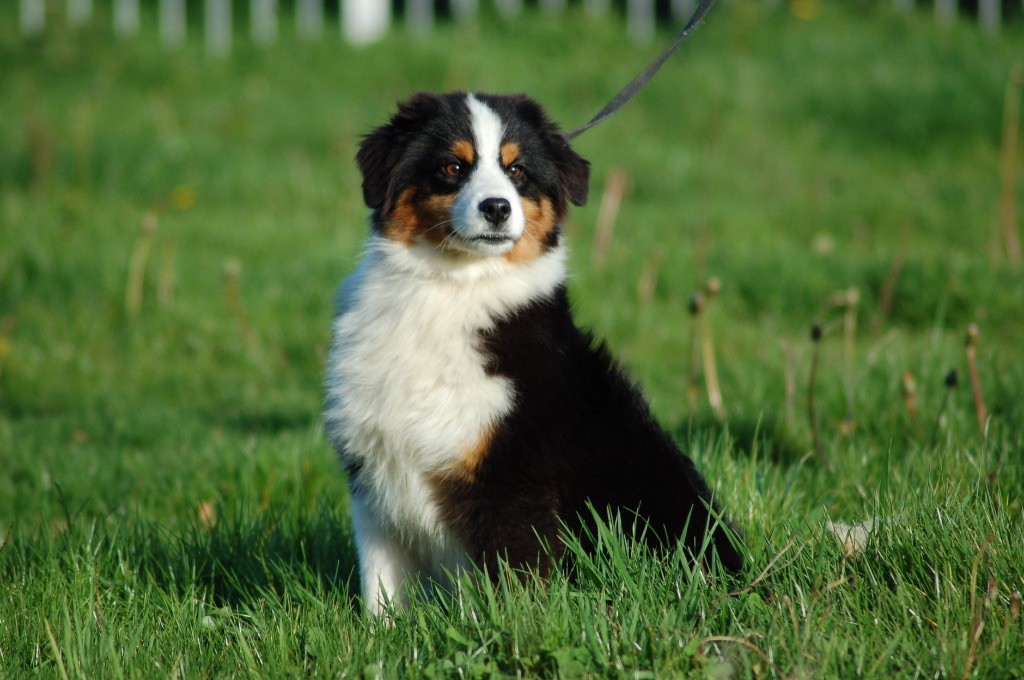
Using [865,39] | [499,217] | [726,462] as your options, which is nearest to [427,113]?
[499,217]

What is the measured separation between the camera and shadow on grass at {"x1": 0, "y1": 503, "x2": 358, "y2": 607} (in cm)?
313

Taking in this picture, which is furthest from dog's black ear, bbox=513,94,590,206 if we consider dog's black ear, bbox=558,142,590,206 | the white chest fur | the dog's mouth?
the dog's mouth

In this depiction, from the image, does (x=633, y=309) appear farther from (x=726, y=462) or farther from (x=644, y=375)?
(x=726, y=462)

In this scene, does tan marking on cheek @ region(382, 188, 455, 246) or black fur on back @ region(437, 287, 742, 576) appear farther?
tan marking on cheek @ region(382, 188, 455, 246)

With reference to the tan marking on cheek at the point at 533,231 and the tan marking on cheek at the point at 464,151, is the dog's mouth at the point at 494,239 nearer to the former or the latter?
the tan marking on cheek at the point at 533,231

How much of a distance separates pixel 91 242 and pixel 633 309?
3.40 metres

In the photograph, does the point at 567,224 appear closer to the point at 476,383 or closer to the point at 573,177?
the point at 573,177

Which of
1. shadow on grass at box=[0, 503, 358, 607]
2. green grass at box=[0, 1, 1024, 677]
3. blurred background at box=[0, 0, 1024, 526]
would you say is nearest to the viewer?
green grass at box=[0, 1, 1024, 677]

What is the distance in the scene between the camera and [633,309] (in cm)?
625

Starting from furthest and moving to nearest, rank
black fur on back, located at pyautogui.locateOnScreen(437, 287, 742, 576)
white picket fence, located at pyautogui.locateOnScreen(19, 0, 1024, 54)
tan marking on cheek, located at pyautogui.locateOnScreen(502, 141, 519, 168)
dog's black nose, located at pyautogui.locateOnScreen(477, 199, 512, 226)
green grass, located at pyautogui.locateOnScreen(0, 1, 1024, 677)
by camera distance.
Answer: white picket fence, located at pyautogui.locateOnScreen(19, 0, 1024, 54) < tan marking on cheek, located at pyautogui.locateOnScreen(502, 141, 519, 168) < dog's black nose, located at pyautogui.locateOnScreen(477, 199, 512, 226) < black fur on back, located at pyautogui.locateOnScreen(437, 287, 742, 576) < green grass, located at pyautogui.locateOnScreen(0, 1, 1024, 677)

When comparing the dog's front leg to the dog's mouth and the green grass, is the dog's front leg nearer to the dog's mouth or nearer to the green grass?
the green grass

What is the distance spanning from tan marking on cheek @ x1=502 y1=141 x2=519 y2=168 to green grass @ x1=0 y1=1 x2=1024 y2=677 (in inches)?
45.5

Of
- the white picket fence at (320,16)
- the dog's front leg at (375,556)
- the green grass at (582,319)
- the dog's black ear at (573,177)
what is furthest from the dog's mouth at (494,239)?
the white picket fence at (320,16)

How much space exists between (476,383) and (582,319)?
331cm
